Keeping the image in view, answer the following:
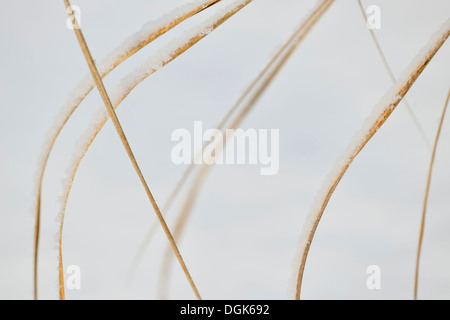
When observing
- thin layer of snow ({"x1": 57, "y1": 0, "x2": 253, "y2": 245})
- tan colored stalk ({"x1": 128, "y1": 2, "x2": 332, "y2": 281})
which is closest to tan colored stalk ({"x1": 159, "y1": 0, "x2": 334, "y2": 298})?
tan colored stalk ({"x1": 128, "y1": 2, "x2": 332, "y2": 281})

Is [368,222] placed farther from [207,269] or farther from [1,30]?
[1,30]

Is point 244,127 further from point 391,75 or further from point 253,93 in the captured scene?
point 391,75

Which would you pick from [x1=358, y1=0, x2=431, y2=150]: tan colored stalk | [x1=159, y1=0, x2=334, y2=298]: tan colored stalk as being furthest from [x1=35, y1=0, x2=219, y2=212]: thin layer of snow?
[x1=358, y1=0, x2=431, y2=150]: tan colored stalk

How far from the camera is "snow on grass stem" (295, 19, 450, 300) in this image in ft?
1.06

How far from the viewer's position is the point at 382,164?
53cm

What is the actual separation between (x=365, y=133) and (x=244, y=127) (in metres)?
0.20

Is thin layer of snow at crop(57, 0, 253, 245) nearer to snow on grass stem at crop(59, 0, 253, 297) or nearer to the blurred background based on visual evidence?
snow on grass stem at crop(59, 0, 253, 297)

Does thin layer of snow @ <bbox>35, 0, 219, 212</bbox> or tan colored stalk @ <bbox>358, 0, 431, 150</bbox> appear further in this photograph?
tan colored stalk @ <bbox>358, 0, 431, 150</bbox>

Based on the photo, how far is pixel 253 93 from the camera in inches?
18.0

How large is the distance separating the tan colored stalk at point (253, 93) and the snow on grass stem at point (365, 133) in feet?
0.51

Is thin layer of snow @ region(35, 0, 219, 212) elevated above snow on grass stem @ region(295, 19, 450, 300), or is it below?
above

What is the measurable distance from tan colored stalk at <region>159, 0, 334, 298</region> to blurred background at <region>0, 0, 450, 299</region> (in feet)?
0.08
